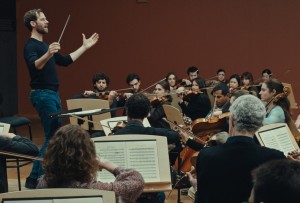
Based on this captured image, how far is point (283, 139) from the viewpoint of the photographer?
3564 millimetres

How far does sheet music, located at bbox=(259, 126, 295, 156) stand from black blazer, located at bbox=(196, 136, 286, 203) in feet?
3.06

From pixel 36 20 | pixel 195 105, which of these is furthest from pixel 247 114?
pixel 195 105

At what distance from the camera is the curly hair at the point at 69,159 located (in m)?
2.29

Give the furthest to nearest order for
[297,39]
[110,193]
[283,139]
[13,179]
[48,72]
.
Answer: [297,39], [13,179], [48,72], [283,139], [110,193]

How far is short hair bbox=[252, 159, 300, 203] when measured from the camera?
1.61m

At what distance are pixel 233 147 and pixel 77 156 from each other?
2.18 ft

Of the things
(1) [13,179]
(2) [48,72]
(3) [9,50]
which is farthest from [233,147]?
(3) [9,50]

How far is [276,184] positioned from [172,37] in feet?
28.2

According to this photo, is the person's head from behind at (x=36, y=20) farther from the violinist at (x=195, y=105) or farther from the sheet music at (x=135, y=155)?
the violinist at (x=195, y=105)

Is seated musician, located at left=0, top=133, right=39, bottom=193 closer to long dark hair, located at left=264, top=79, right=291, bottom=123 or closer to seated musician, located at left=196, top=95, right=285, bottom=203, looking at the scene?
seated musician, located at left=196, top=95, right=285, bottom=203

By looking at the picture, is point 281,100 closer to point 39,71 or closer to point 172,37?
point 39,71

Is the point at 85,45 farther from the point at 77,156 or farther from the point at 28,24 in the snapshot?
the point at 77,156

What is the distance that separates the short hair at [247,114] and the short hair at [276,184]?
3.09 feet

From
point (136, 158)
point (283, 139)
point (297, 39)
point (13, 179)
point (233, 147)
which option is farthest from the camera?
point (297, 39)
